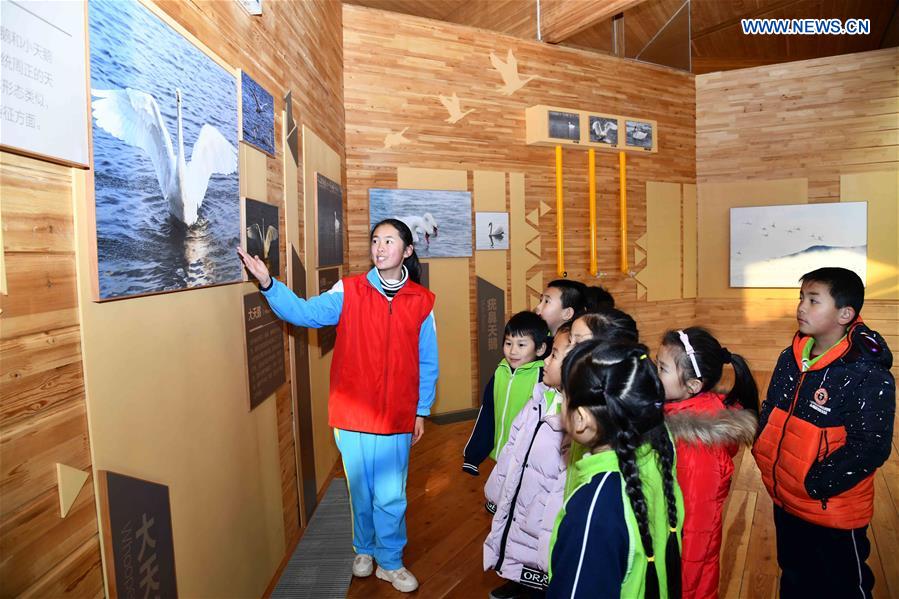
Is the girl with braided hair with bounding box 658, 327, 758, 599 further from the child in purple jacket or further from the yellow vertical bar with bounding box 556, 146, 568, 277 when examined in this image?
the yellow vertical bar with bounding box 556, 146, 568, 277

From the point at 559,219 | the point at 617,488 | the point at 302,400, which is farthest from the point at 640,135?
the point at 617,488

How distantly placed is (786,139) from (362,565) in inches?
282

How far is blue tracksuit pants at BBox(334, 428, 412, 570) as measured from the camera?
8.45 ft

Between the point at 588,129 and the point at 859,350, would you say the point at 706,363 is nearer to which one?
the point at 859,350

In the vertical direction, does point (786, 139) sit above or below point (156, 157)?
above

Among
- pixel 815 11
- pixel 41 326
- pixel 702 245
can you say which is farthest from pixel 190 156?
pixel 815 11

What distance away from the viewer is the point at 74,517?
1.29m

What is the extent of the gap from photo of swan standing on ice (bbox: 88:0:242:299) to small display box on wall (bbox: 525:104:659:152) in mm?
4295

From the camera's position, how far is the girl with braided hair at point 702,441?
1.64 m

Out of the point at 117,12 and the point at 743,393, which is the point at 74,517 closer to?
the point at 117,12

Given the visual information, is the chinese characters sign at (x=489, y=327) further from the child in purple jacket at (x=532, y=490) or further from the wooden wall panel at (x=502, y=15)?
the child in purple jacket at (x=532, y=490)

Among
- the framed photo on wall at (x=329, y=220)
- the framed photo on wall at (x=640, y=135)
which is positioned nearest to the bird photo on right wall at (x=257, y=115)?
the framed photo on wall at (x=329, y=220)

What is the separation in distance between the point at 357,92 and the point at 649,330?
4.49 meters

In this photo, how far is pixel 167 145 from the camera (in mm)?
1697
